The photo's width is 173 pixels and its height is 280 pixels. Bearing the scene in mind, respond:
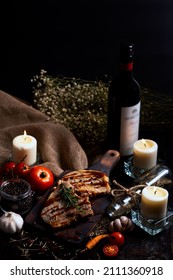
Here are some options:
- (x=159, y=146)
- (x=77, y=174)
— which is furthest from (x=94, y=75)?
(x=77, y=174)

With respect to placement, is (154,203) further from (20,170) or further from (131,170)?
(20,170)

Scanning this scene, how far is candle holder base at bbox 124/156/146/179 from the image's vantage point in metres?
2.86

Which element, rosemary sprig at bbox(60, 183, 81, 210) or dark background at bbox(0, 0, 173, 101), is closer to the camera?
rosemary sprig at bbox(60, 183, 81, 210)

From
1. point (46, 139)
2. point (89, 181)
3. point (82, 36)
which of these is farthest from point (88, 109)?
point (82, 36)

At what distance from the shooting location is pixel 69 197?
8.34 feet

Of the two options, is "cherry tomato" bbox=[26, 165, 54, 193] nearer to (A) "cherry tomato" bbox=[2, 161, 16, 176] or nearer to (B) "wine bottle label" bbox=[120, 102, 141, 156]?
(A) "cherry tomato" bbox=[2, 161, 16, 176]

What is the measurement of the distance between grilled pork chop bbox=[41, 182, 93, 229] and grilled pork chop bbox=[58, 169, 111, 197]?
4 centimetres

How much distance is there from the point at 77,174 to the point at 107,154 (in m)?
0.19

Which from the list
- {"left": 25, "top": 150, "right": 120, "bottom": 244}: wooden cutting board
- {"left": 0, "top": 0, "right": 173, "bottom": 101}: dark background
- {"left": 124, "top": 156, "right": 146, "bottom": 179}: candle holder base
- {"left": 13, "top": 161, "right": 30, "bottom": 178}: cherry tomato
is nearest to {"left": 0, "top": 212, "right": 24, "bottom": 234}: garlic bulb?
{"left": 25, "top": 150, "right": 120, "bottom": 244}: wooden cutting board

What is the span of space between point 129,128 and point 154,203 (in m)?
0.45

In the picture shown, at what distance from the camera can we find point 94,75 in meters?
3.82

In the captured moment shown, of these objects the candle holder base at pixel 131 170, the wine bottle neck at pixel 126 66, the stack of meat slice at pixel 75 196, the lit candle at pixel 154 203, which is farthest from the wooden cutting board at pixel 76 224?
the wine bottle neck at pixel 126 66

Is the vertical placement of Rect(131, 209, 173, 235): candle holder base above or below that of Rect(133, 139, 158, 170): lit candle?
below
